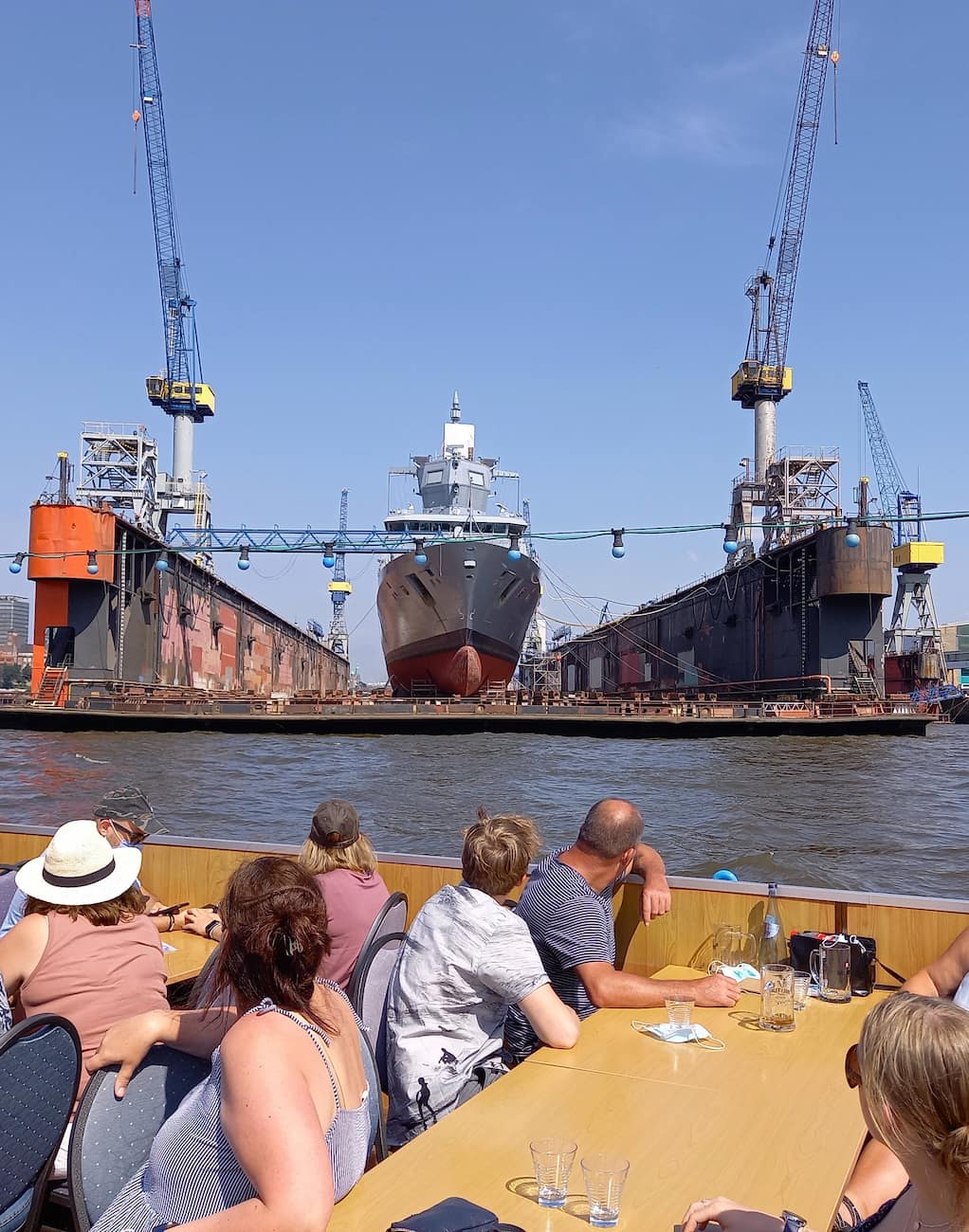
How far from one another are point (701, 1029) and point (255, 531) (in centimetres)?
3344

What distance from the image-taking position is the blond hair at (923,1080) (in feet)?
4.52

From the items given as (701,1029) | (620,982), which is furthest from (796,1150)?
(620,982)

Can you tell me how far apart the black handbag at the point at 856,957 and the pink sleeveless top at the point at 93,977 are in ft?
6.98

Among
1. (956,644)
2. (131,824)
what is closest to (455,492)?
(131,824)

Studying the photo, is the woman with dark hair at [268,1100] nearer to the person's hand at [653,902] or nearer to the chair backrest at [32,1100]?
the chair backrest at [32,1100]

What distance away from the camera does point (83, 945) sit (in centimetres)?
282

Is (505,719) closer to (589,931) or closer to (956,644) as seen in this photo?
(589,931)

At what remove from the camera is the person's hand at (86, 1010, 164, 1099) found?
226 centimetres

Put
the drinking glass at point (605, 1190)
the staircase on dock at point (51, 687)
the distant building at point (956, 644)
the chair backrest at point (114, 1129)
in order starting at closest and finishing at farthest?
the drinking glass at point (605, 1190), the chair backrest at point (114, 1129), the staircase on dock at point (51, 687), the distant building at point (956, 644)

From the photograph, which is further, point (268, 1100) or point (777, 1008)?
point (777, 1008)

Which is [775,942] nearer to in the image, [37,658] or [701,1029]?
[701,1029]

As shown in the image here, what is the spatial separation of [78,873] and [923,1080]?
93.2 inches

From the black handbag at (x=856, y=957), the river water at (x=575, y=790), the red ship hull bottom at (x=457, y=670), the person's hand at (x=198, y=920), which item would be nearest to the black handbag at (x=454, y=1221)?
the black handbag at (x=856, y=957)

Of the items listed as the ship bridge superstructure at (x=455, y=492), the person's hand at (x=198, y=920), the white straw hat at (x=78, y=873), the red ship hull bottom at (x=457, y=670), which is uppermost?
the ship bridge superstructure at (x=455, y=492)
